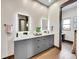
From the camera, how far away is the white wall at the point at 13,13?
87.1 inches

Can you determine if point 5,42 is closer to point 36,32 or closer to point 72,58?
point 36,32

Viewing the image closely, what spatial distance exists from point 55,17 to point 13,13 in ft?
11.4

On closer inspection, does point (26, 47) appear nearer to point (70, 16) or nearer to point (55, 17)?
point (55, 17)

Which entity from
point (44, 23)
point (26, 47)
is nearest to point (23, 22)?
point (26, 47)

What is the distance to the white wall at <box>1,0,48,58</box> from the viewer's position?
2212mm

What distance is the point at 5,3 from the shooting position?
8.23 feet

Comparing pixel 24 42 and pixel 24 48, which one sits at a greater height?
pixel 24 42

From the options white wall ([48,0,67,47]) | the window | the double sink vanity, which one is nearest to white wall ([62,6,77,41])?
the window

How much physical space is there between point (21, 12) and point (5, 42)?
175 centimetres

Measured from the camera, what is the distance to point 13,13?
305 centimetres

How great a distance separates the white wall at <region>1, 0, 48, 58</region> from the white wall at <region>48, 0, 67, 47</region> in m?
0.53

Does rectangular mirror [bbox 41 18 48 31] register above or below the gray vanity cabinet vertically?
above

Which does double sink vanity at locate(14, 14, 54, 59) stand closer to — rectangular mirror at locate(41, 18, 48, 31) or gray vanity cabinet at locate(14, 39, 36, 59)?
gray vanity cabinet at locate(14, 39, 36, 59)

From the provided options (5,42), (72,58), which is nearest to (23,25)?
(5,42)
